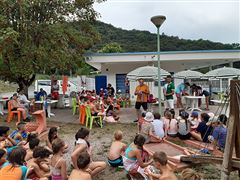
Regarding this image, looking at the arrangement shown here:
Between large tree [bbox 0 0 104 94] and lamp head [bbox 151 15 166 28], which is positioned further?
large tree [bbox 0 0 104 94]

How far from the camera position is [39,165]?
11.7 feet

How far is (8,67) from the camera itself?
1170cm

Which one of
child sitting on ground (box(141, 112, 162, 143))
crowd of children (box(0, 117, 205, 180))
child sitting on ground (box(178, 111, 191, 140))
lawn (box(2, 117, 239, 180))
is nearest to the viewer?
crowd of children (box(0, 117, 205, 180))

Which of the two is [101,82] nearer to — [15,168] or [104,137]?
[104,137]

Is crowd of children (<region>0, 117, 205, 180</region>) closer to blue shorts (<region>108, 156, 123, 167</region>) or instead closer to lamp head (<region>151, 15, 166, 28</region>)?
blue shorts (<region>108, 156, 123, 167</region>)

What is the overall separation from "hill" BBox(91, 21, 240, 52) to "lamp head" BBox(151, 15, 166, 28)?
28.6 m

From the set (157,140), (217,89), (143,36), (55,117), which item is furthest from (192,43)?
(157,140)

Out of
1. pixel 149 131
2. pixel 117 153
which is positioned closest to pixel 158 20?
pixel 149 131

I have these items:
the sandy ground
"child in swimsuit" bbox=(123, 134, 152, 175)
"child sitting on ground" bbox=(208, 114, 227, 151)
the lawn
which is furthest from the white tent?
"child in swimsuit" bbox=(123, 134, 152, 175)

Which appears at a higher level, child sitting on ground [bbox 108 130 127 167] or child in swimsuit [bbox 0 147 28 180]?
child in swimsuit [bbox 0 147 28 180]

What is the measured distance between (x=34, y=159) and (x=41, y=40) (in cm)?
840

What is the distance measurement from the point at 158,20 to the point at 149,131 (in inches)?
143

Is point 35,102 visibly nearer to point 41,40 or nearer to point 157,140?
point 41,40

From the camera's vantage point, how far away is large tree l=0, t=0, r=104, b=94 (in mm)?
10234
